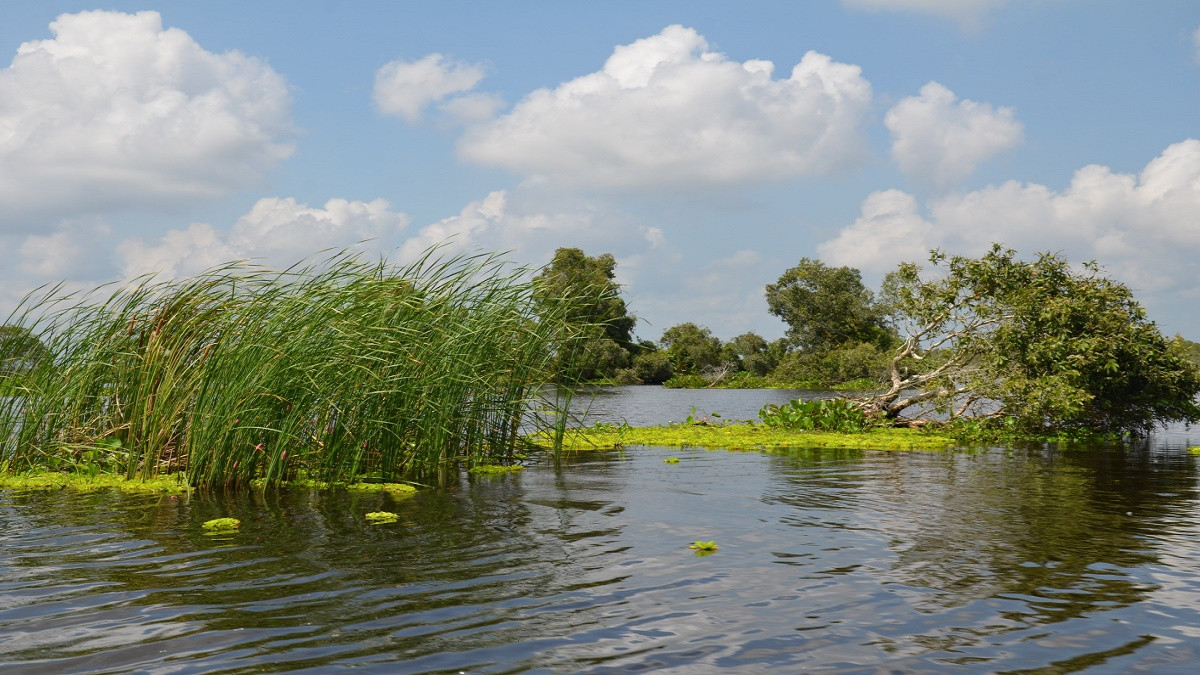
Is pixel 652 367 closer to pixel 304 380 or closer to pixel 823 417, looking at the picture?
pixel 823 417

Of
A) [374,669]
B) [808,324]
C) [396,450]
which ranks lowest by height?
[374,669]

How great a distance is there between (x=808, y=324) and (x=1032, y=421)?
53.5m

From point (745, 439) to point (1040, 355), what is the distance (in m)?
7.46

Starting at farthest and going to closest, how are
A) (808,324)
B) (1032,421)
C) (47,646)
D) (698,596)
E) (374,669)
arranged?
(808,324)
(1032,421)
(698,596)
(47,646)
(374,669)

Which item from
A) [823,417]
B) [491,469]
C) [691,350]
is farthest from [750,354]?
[491,469]

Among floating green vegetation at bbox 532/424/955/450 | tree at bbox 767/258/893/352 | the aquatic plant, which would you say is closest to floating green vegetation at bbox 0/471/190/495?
floating green vegetation at bbox 532/424/955/450

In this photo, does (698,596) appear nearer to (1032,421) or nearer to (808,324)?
(1032,421)

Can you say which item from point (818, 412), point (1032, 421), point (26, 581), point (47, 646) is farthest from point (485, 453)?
point (1032, 421)

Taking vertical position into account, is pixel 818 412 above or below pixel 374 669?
above

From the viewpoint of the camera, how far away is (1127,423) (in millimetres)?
24641

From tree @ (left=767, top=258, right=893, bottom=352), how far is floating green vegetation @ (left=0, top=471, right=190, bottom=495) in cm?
6626

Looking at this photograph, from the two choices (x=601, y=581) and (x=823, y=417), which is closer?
(x=601, y=581)

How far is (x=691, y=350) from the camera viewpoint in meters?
86.1

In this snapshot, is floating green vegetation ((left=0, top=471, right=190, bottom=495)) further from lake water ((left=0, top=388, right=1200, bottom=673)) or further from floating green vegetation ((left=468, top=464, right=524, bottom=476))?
floating green vegetation ((left=468, top=464, right=524, bottom=476))
